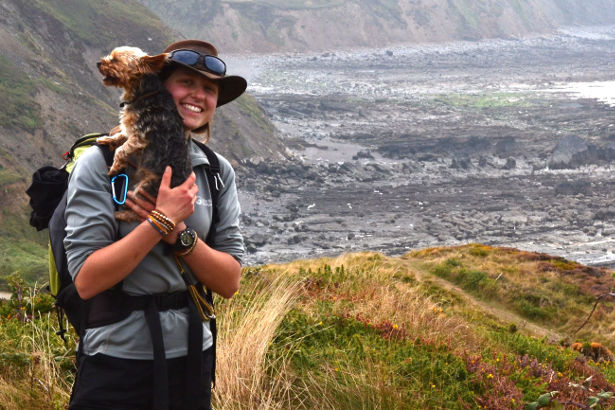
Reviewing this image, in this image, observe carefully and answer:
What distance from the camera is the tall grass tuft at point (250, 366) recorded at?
424 cm

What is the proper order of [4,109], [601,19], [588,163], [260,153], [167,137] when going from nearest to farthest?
[167,137]
[4,109]
[260,153]
[588,163]
[601,19]

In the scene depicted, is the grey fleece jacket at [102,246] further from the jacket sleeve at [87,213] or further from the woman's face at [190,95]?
the woman's face at [190,95]

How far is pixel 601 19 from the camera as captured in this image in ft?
529

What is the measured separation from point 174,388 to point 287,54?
98955mm

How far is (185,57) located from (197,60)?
5 cm

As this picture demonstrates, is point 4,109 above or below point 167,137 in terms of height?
below

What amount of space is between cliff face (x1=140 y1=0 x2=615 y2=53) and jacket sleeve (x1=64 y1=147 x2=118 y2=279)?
93.1 meters

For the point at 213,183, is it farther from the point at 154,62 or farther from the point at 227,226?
the point at 154,62

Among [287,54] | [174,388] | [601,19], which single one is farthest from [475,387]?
[601,19]

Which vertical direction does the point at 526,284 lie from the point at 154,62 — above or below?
below

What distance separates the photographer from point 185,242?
8.92ft

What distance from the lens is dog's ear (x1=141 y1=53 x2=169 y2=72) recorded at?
9.31 ft

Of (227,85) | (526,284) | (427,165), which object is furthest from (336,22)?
(227,85)

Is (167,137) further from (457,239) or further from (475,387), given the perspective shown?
(457,239)
